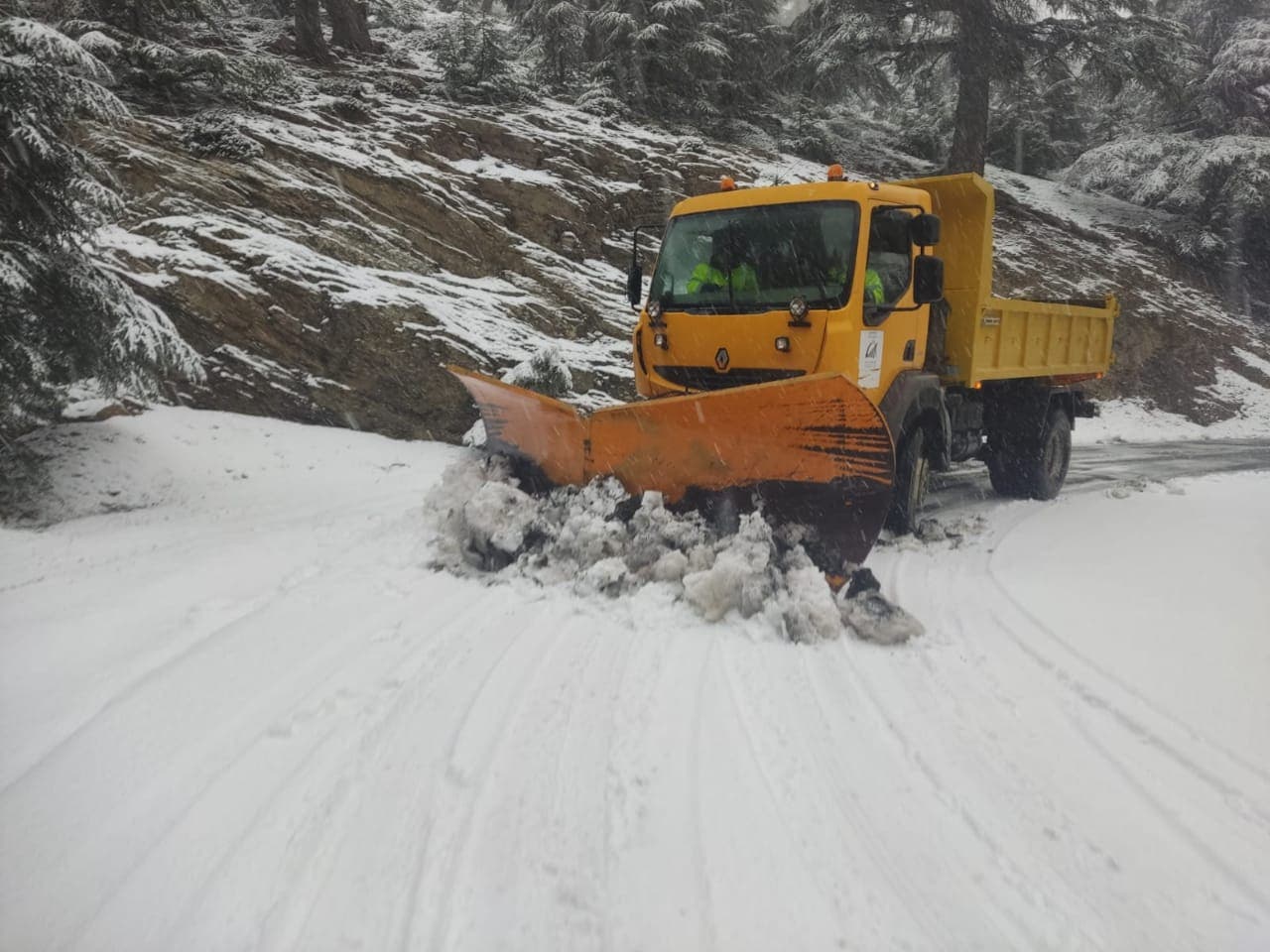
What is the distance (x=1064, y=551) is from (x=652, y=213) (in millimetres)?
10260

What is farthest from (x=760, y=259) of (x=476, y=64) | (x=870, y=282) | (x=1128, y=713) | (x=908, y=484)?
(x=476, y=64)

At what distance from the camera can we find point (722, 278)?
536 cm

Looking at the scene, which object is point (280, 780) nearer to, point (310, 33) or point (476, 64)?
point (476, 64)

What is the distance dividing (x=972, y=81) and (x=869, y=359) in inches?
587

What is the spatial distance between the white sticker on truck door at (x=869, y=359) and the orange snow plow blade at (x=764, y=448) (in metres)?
1.03

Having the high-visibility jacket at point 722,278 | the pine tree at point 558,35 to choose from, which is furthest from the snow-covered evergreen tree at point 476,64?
the high-visibility jacket at point 722,278

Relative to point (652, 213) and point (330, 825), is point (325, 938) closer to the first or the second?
point (330, 825)

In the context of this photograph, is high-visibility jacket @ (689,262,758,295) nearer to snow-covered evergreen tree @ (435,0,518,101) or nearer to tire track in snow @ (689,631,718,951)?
tire track in snow @ (689,631,718,951)

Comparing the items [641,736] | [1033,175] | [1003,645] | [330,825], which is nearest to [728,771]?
[641,736]

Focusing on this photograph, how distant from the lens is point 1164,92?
53.8 ft

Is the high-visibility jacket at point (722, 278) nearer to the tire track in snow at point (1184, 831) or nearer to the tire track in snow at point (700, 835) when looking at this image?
the tire track in snow at point (700, 835)

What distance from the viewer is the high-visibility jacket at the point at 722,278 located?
5223 millimetres

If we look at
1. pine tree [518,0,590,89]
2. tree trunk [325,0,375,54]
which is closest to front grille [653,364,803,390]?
pine tree [518,0,590,89]

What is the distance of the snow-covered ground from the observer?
1929mm
